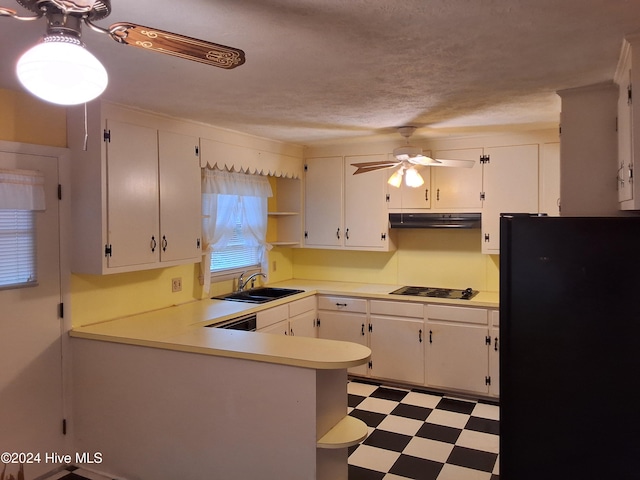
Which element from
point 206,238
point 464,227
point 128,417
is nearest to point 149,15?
point 128,417

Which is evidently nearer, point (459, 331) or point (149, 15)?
point (149, 15)

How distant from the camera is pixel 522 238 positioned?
2014 millimetres

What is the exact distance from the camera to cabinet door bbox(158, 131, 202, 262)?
3.33 metres

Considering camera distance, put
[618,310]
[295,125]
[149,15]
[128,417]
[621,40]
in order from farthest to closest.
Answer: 1. [295,125]
2. [128,417]
3. [621,40]
4. [618,310]
5. [149,15]

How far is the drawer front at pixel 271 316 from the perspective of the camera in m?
3.76

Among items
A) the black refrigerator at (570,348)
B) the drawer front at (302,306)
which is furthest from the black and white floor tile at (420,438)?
the black refrigerator at (570,348)

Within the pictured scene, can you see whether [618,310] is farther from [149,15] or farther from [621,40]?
[149,15]

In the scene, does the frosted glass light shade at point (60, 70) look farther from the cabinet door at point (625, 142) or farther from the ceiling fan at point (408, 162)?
the ceiling fan at point (408, 162)

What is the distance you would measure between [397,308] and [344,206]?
3.83 feet

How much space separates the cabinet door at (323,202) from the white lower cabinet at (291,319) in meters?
0.68

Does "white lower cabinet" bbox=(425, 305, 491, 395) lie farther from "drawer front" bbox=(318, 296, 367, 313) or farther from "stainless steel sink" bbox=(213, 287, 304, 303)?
"stainless steel sink" bbox=(213, 287, 304, 303)

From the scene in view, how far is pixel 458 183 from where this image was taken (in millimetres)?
4309

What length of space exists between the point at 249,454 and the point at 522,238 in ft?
5.63

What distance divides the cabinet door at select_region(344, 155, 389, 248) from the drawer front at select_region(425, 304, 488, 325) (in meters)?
0.85
